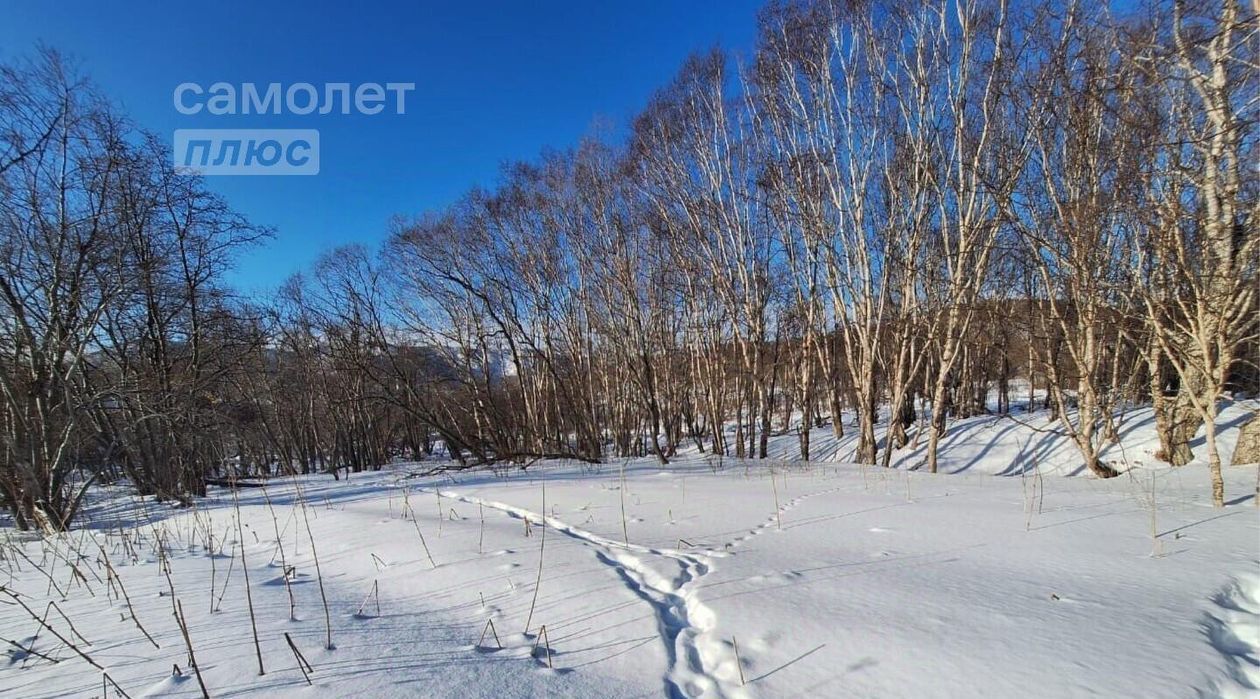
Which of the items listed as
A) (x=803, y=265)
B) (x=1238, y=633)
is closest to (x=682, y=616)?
(x=1238, y=633)

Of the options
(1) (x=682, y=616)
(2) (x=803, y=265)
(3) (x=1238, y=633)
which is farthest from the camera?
(2) (x=803, y=265)

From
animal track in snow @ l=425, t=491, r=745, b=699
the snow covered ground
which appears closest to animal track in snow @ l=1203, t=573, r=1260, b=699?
the snow covered ground

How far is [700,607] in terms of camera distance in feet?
7.20

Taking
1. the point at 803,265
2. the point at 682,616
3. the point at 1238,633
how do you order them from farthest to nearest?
the point at 803,265, the point at 682,616, the point at 1238,633

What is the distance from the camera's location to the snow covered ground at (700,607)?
1609mm

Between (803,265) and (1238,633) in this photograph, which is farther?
(803,265)

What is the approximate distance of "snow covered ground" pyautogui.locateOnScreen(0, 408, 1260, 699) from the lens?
1.61 meters

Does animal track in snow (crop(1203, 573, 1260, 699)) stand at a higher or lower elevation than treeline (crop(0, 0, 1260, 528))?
lower

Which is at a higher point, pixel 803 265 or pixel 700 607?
pixel 803 265

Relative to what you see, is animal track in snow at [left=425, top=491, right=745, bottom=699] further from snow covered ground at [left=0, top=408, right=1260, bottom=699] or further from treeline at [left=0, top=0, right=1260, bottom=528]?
treeline at [left=0, top=0, right=1260, bottom=528]

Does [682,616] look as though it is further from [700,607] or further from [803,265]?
[803,265]

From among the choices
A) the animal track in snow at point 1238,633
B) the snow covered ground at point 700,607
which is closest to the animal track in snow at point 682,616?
the snow covered ground at point 700,607

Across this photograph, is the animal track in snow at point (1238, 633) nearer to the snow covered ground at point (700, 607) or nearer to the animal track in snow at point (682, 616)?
the snow covered ground at point (700, 607)

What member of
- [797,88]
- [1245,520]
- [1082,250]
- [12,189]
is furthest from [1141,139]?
[12,189]
